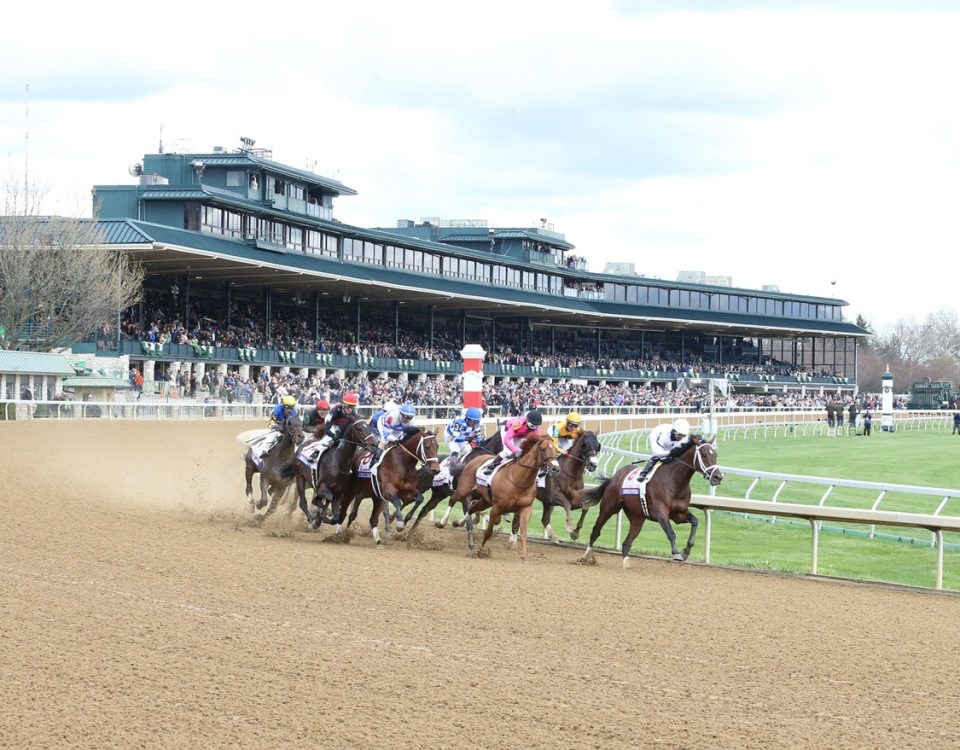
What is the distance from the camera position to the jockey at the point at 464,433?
13.5 metres

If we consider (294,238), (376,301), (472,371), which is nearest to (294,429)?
(472,371)

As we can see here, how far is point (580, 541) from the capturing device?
44.7 feet

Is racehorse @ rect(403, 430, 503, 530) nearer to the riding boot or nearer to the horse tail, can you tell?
the horse tail

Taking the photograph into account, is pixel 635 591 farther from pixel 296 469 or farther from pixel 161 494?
pixel 161 494

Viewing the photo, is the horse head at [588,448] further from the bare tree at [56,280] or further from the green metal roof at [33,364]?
the bare tree at [56,280]

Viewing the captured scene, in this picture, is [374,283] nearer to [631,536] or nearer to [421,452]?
[421,452]

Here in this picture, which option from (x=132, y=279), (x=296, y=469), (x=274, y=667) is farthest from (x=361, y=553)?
(x=132, y=279)

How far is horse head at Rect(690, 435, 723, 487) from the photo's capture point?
11.1 meters

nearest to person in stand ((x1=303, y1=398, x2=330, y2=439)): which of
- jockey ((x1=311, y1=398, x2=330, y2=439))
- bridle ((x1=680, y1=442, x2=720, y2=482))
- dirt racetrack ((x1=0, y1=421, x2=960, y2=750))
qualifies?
jockey ((x1=311, y1=398, x2=330, y2=439))

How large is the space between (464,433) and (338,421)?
150 centimetres

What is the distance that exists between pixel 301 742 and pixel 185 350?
33046mm

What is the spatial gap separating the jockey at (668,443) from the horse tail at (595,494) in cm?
59

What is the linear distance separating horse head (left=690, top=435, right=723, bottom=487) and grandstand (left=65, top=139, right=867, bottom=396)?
26132mm

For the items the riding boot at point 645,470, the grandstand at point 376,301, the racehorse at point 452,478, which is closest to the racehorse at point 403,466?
the racehorse at point 452,478
